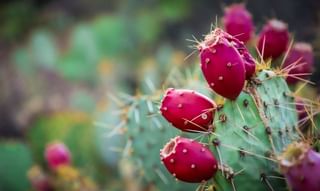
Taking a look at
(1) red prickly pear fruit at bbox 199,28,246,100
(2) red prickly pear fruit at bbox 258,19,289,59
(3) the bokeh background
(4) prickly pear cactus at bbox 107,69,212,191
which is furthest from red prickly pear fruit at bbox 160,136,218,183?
(3) the bokeh background

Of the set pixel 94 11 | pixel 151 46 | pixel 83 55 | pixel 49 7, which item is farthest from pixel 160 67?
pixel 49 7

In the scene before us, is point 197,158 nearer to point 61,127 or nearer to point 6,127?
point 61,127

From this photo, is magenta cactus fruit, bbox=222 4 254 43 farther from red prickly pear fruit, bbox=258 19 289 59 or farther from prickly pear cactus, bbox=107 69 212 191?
prickly pear cactus, bbox=107 69 212 191

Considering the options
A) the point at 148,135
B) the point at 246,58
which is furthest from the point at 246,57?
the point at 148,135

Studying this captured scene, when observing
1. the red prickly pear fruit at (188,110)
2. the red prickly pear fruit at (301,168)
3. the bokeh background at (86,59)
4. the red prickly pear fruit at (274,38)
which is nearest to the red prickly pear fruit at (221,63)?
the red prickly pear fruit at (188,110)

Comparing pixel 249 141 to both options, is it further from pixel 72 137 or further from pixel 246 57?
pixel 72 137

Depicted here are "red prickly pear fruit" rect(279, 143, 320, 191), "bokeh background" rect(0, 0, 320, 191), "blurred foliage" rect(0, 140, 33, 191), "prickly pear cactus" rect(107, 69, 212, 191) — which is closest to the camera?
"red prickly pear fruit" rect(279, 143, 320, 191)

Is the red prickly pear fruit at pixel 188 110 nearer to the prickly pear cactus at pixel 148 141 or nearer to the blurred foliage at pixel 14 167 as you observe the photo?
the prickly pear cactus at pixel 148 141
